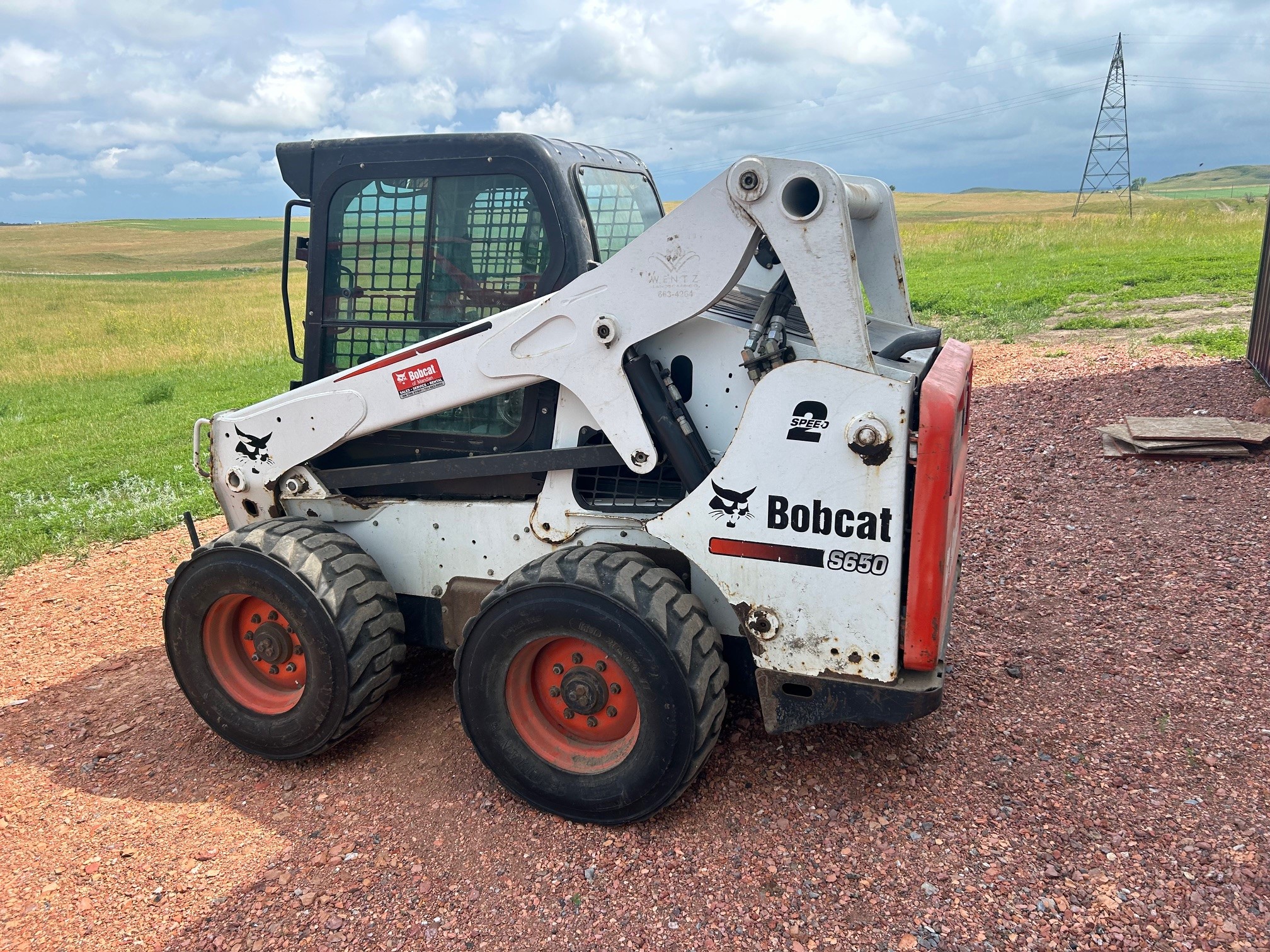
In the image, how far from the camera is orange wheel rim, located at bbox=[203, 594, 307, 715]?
4.19 metres

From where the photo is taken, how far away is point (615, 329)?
3566mm

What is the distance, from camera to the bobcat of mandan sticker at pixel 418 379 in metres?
3.94

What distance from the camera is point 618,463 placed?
379 centimetres

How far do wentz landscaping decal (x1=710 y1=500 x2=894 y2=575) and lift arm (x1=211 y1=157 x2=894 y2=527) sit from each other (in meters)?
0.40

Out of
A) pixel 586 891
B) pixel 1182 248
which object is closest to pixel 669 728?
pixel 586 891

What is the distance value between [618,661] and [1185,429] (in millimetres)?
6008

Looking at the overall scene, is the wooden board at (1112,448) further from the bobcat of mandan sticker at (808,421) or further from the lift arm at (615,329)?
the bobcat of mandan sticker at (808,421)

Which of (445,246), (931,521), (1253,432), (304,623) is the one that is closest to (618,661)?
(931,521)

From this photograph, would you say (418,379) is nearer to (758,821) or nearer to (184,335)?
(758,821)

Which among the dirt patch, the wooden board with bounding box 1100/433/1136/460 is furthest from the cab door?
the dirt patch

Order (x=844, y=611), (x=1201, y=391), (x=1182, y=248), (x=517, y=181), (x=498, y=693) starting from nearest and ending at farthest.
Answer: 1. (x=844, y=611)
2. (x=498, y=693)
3. (x=517, y=181)
4. (x=1201, y=391)
5. (x=1182, y=248)

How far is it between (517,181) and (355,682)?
216 cm

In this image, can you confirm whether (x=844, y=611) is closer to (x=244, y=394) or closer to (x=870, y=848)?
(x=870, y=848)

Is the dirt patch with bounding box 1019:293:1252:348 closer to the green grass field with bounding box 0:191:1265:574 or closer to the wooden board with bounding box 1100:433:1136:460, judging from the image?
the green grass field with bounding box 0:191:1265:574
